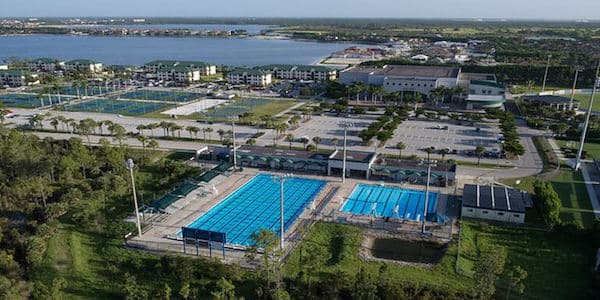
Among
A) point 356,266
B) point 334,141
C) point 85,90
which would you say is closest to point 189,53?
point 85,90

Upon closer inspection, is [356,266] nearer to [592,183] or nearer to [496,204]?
[496,204]

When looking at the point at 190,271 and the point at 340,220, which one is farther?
the point at 340,220

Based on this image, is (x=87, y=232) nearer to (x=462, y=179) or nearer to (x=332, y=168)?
(x=332, y=168)

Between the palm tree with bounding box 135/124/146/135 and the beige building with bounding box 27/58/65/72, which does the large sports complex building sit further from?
the beige building with bounding box 27/58/65/72

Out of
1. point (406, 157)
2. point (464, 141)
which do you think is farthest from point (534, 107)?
→ point (406, 157)

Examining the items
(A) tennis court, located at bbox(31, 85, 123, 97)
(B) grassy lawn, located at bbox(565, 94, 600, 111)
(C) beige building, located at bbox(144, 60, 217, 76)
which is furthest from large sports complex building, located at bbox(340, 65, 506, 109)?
(A) tennis court, located at bbox(31, 85, 123, 97)

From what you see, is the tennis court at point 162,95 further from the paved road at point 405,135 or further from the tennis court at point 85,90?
the paved road at point 405,135

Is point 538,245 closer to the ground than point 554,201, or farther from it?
closer to the ground
